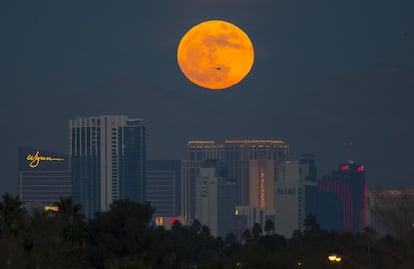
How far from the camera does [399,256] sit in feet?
173

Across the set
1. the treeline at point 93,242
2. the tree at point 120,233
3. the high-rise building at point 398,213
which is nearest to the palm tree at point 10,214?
the treeline at point 93,242

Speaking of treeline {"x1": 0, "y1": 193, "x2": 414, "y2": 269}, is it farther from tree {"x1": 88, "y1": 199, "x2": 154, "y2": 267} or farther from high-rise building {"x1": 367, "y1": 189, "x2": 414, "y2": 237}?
high-rise building {"x1": 367, "y1": 189, "x2": 414, "y2": 237}

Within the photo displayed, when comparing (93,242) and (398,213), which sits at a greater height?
(398,213)

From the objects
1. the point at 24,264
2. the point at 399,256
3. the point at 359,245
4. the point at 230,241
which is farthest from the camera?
the point at 230,241

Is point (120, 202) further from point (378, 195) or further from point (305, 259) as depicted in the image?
point (378, 195)

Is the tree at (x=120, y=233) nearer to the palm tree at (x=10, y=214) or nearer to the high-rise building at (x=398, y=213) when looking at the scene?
the palm tree at (x=10, y=214)

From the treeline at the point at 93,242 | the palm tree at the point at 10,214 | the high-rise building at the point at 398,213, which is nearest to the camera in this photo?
the high-rise building at the point at 398,213

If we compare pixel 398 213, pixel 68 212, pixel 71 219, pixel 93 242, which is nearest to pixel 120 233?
pixel 93 242

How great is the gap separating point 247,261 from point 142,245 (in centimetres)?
629

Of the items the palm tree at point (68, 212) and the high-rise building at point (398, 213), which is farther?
the palm tree at point (68, 212)

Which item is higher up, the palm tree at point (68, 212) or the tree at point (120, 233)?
the palm tree at point (68, 212)

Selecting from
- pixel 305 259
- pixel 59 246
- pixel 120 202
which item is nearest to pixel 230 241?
pixel 305 259

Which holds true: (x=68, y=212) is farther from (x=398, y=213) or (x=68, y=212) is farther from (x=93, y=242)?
(x=398, y=213)

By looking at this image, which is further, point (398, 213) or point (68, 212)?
point (68, 212)
